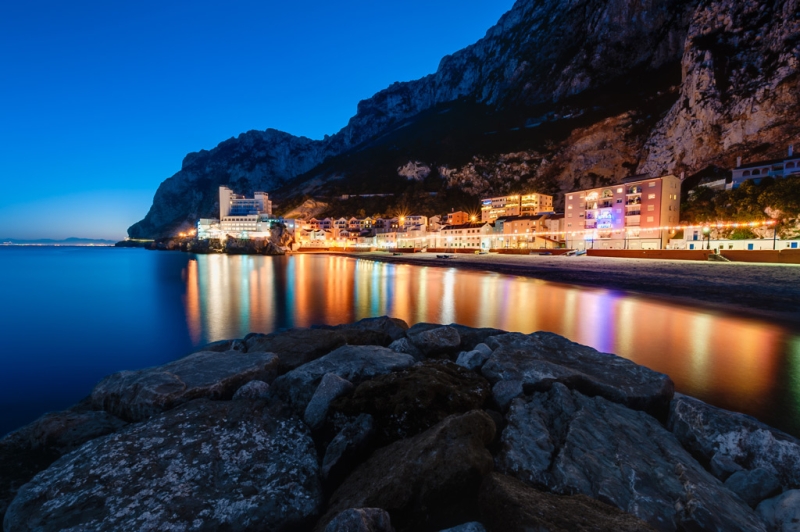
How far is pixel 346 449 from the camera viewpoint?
3.53 meters

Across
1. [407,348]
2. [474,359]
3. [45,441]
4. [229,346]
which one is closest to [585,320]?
[474,359]

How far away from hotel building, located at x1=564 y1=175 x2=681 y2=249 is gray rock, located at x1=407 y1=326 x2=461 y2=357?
212 ft

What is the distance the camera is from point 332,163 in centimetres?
18300

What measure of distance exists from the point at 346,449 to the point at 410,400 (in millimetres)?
879

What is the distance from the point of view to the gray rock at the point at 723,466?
3613mm

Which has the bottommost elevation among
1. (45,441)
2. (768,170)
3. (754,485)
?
(45,441)

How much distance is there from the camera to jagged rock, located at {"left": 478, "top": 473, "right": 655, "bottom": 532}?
7.59ft

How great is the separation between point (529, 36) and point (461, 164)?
243 feet

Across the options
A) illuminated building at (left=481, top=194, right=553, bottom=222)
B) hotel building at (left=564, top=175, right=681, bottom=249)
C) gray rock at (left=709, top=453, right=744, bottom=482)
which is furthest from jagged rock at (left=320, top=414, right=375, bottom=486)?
illuminated building at (left=481, top=194, right=553, bottom=222)

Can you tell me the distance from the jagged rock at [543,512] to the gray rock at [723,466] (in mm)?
2079

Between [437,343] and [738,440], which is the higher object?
[437,343]

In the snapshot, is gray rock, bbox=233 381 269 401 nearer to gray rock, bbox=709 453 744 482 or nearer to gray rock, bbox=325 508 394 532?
gray rock, bbox=325 508 394 532

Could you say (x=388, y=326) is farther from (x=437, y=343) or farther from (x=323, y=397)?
(x=323, y=397)

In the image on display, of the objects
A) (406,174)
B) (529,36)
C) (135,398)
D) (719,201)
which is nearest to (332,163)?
(406,174)
